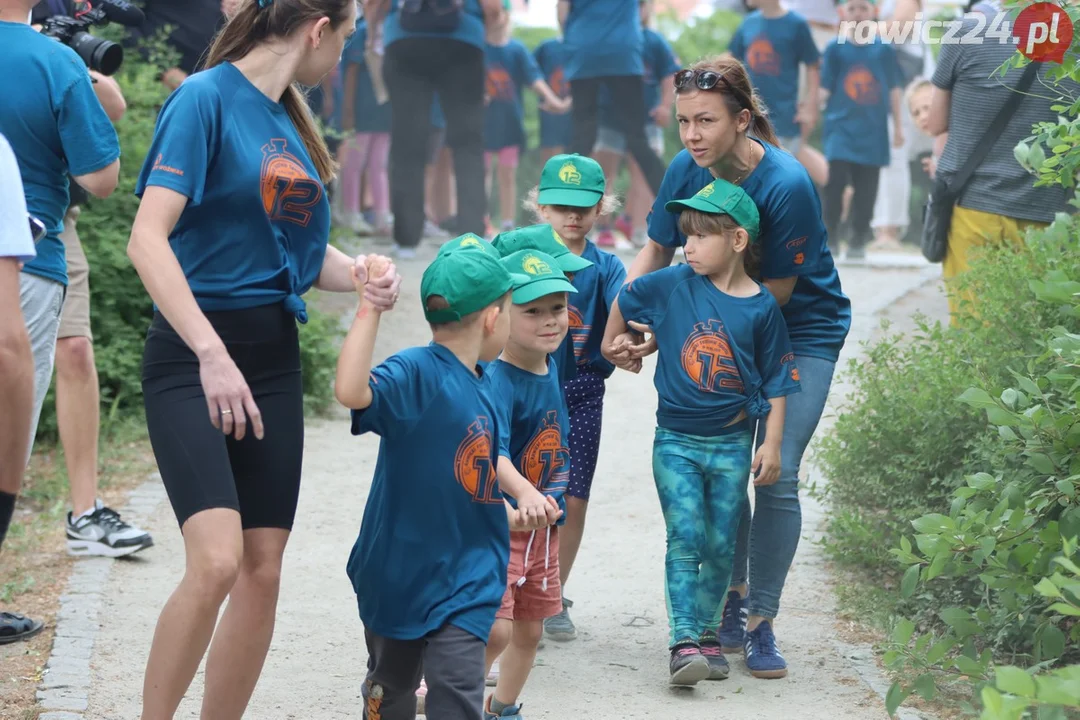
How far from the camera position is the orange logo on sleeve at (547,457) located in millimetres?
4074

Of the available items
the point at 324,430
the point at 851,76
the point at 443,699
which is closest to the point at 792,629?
the point at 443,699

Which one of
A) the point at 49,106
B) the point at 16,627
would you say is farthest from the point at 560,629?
the point at 49,106

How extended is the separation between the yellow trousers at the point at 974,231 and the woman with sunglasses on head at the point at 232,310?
3687mm

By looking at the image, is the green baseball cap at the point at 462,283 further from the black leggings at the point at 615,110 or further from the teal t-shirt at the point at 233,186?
the black leggings at the point at 615,110

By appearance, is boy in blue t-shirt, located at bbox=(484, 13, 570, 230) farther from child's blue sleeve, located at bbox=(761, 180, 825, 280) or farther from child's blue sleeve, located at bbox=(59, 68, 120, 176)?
child's blue sleeve, located at bbox=(59, 68, 120, 176)

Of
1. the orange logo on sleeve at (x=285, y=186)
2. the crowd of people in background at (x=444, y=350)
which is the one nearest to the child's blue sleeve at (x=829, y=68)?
the crowd of people in background at (x=444, y=350)

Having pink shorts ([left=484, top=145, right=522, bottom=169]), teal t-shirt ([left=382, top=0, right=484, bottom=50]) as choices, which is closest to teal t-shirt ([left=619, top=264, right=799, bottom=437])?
teal t-shirt ([left=382, top=0, right=484, bottom=50])

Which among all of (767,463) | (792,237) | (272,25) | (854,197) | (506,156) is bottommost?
(854,197)

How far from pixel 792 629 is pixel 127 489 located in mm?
3243

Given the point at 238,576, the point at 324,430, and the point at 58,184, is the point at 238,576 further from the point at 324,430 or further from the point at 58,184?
the point at 324,430

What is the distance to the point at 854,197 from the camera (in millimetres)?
13000

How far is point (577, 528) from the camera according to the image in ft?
16.5

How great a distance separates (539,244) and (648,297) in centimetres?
43

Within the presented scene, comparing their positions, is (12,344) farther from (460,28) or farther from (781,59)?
(781,59)
